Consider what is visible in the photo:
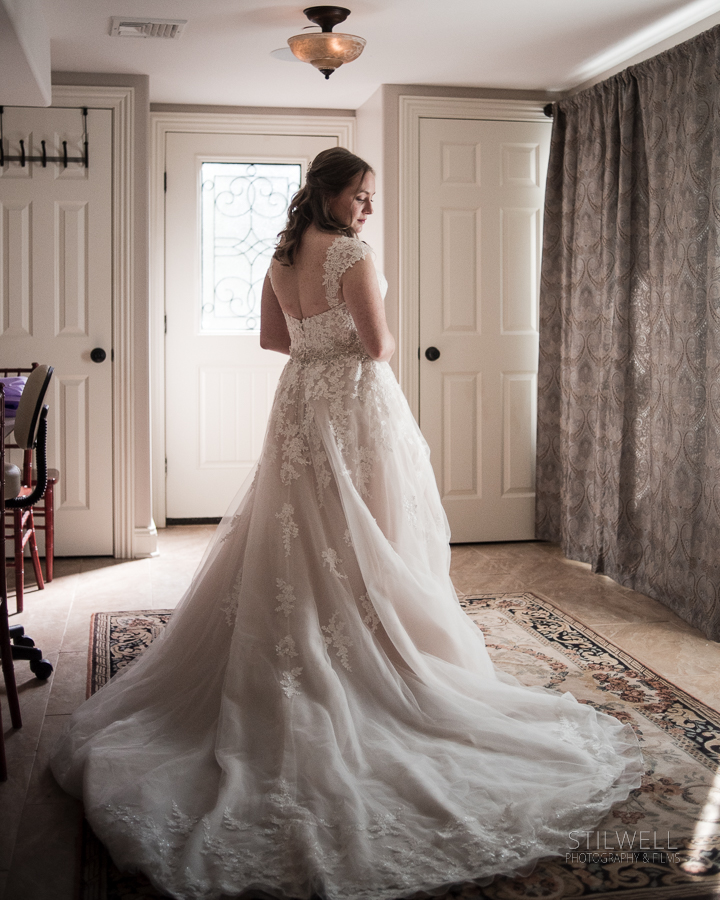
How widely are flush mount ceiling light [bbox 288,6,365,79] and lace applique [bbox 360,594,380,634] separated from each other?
246 centimetres

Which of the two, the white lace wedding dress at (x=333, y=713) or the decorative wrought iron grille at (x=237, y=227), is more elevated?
the decorative wrought iron grille at (x=237, y=227)

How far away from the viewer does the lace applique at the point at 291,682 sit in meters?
2.09

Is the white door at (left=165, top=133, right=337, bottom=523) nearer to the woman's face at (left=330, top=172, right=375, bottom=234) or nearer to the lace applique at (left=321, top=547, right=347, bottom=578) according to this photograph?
the woman's face at (left=330, top=172, right=375, bottom=234)

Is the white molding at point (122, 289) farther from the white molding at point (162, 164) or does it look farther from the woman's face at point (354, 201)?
the woman's face at point (354, 201)

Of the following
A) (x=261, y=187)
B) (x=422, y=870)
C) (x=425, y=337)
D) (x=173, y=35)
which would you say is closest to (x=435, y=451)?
(x=425, y=337)

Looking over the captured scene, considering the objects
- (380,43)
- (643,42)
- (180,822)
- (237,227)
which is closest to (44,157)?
(237,227)

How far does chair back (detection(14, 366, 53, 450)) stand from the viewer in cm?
285

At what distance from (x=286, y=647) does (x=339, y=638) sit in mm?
137

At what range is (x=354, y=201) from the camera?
238 centimetres

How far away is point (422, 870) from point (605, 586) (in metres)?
2.53

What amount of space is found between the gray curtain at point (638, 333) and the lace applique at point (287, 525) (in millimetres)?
1804

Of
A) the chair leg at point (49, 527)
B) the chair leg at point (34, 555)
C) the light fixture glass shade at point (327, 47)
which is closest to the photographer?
the light fixture glass shade at point (327, 47)

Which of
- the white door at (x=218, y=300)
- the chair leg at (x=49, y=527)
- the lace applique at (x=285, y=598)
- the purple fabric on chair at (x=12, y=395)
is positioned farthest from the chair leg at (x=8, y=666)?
the white door at (x=218, y=300)

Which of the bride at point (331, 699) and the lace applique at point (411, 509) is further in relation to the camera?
the lace applique at point (411, 509)
